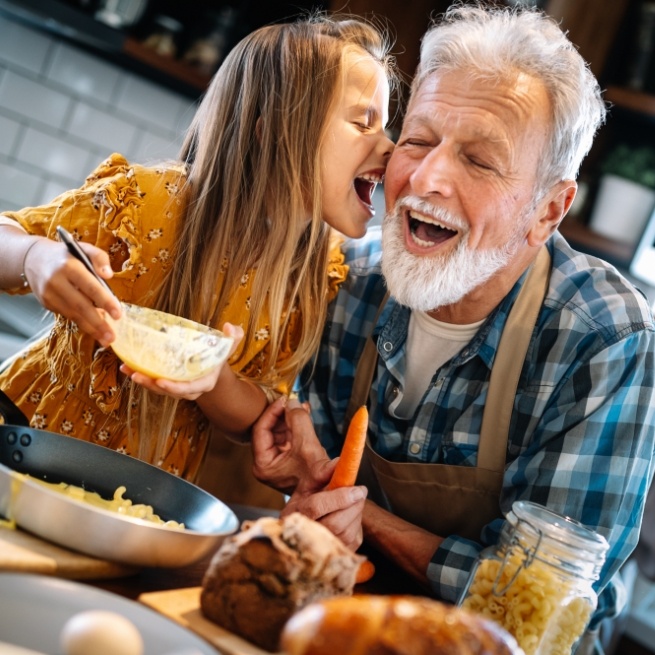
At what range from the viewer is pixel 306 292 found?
168cm

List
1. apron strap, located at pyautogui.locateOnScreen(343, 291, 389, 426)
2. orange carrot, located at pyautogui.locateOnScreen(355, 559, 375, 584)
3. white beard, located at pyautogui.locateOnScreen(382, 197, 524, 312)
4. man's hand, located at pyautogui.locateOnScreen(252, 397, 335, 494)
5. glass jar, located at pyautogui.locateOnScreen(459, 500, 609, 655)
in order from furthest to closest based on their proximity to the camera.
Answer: apron strap, located at pyautogui.locateOnScreen(343, 291, 389, 426) → white beard, located at pyautogui.locateOnScreen(382, 197, 524, 312) → man's hand, located at pyautogui.locateOnScreen(252, 397, 335, 494) → orange carrot, located at pyautogui.locateOnScreen(355, 559, 375, 584) → glass jar, located at pyautogui.locateOnScreen(459, 500, 609, 655)

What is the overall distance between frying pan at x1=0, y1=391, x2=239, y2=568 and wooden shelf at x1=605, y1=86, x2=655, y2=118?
8.15ft

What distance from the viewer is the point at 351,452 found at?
3.76ft

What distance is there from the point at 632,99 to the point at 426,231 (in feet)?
5.55

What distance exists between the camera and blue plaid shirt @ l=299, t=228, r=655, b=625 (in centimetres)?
134

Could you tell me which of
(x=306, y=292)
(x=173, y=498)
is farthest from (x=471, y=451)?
(x=173, y=498)

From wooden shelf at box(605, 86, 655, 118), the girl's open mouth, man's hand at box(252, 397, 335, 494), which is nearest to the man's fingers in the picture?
man's hand at box(252, 397, 335, 494)

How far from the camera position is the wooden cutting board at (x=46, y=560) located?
789 mm

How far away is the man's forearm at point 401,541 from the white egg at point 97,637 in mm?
769

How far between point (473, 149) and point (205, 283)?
1.83 feet

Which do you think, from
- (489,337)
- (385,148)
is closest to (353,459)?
(489,337)

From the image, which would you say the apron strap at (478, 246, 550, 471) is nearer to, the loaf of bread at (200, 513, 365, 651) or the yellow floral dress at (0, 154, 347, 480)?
the yellow floral dress at (0, 154, 347, 480)

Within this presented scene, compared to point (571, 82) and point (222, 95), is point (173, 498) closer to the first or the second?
point (222, 95)

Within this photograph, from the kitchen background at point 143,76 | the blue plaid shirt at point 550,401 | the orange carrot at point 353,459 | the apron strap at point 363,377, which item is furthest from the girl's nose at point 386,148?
the kitchen background at point 143,76
